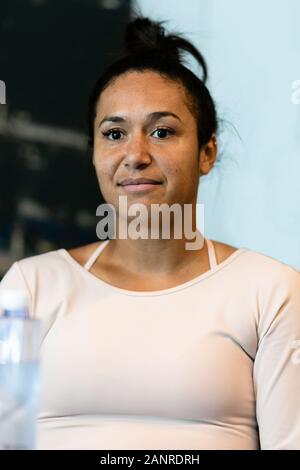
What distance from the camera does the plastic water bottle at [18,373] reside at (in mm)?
976

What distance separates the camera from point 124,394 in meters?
1.46

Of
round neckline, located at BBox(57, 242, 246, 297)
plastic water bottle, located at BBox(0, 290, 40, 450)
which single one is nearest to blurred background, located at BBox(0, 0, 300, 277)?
round neckline, located at BBox(57, 242, 246, 297)

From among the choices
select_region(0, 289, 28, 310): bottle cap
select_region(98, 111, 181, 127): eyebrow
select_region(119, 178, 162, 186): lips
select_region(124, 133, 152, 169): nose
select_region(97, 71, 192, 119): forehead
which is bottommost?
select_region(0, 289, 28, 310): bottle cap

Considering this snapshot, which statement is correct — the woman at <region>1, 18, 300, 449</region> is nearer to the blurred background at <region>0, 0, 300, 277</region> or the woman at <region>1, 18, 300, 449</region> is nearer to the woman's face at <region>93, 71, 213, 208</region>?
the woman's face at <region>93, 71, 213, 208</region>

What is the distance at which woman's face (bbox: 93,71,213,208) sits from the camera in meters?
1.52

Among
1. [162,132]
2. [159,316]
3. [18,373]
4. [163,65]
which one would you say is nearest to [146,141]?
[162,132]

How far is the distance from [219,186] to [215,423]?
2.01 feet

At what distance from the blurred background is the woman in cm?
26

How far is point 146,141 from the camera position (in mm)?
1535

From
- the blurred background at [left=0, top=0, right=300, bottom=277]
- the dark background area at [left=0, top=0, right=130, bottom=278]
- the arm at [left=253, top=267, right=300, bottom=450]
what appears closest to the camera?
the arm at [left=253, top=267, right=300, bottom=450]

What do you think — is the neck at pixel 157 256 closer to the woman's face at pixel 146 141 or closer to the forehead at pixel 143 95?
the woman's face at pixel 146 141

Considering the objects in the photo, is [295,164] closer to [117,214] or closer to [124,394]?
[117,214]

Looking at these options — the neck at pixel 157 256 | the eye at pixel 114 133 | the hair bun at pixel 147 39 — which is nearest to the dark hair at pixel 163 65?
the hair bun at pixel 147 39

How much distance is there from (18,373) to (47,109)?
3.59 feet
